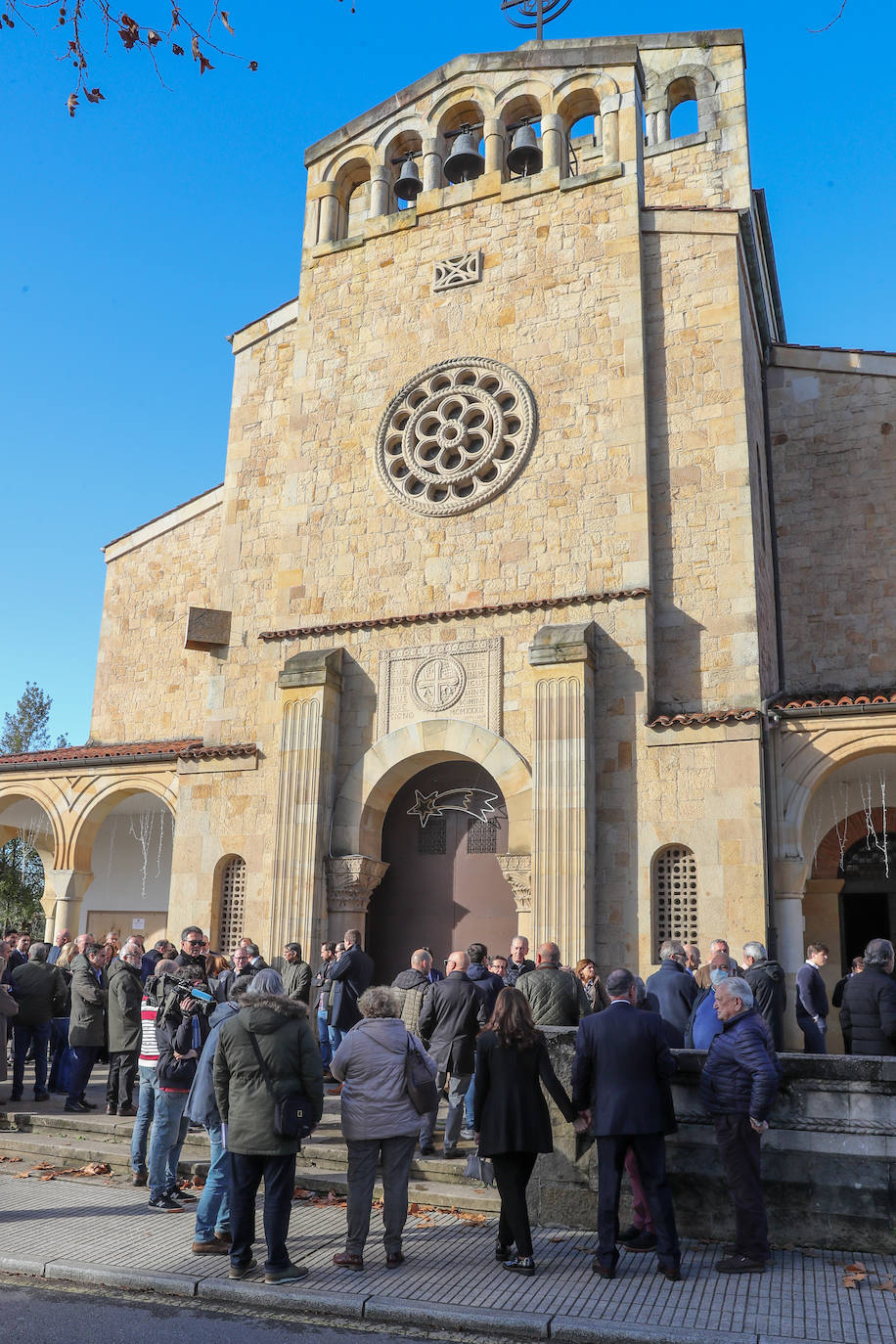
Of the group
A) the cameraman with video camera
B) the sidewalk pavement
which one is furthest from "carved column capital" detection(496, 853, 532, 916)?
the cameraman with video camera

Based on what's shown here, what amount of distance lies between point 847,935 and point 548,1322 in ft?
42.2

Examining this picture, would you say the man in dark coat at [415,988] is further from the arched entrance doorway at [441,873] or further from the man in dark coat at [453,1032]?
the arched entrance doorway at [441,873]

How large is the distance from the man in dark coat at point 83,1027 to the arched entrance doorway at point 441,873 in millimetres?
5411

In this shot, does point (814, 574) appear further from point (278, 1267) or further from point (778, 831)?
point (278, 1267)

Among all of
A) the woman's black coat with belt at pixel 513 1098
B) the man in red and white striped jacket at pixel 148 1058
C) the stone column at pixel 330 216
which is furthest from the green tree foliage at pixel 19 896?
the woman's black coat with belt at pixel 513 1098

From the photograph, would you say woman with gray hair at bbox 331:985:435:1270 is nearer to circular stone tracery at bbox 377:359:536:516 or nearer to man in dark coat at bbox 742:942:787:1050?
man in dark coat at bbox 742:942:787:1050

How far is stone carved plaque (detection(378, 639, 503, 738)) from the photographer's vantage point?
1530cm

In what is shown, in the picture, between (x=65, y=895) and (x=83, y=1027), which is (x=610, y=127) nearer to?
(x=83, y=1027)

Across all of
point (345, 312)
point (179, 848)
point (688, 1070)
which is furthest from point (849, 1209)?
point (345, 312)

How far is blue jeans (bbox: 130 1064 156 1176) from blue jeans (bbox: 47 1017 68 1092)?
4.19m

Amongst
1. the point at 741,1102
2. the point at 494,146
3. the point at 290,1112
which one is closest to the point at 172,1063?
the point at 290,1112

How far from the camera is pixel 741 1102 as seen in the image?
6.46 metres

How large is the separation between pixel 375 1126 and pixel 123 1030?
14.9 feet

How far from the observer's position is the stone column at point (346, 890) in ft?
50.3
